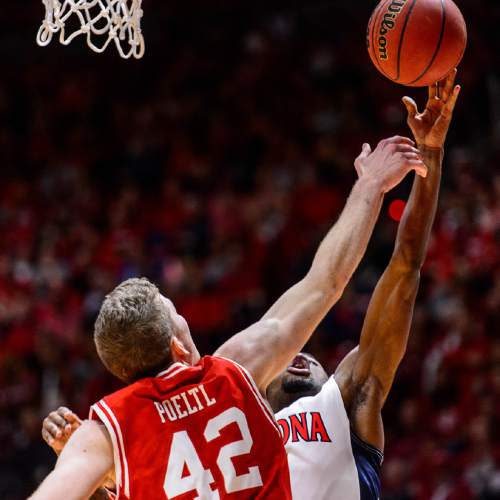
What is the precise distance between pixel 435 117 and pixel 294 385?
111 centimetres

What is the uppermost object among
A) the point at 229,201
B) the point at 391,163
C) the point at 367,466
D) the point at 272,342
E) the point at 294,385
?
the point at 391,163

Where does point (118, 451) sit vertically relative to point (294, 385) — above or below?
above

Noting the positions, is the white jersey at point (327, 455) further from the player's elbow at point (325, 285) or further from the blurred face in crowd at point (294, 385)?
the player's elbow at point (325, 285)

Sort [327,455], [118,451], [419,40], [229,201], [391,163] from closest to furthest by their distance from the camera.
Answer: [118,451] → [391,163] → [327,455] → [419,40] → [229,201]

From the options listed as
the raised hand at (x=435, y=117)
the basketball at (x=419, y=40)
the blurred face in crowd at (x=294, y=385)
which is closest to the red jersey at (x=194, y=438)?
the blurred face in crowd at (x=294, y=385)

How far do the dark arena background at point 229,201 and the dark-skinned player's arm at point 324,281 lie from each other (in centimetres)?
390

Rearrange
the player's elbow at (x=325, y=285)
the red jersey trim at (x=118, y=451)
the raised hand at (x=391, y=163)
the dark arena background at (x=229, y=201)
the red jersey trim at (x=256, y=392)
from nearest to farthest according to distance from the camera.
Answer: the red jersey trim at (x=118, y=451) < the red jersey trim at (x=256, y=392) < the player's elbow at (x=325, y=285) < the raised hand at (x=391, y=163) < the dark arena background at (x=229, y=201)

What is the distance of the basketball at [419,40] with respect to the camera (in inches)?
147

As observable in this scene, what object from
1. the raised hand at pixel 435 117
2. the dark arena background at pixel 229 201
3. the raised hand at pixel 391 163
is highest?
the raised hand at pixel 435 117

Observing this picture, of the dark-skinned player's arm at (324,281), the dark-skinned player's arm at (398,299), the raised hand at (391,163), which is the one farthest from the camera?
the dark-skinned player's arm at (398,299)

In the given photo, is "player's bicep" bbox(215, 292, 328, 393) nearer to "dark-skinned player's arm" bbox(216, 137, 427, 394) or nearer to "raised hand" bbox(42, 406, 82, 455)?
"dark-skinned player's arm" bbox(216, 137, 427, 394)

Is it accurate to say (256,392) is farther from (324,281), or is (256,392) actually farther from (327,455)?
(327,455)

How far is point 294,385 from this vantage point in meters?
3.93

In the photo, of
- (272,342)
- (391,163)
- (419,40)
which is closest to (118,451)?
(272,342)
